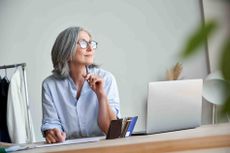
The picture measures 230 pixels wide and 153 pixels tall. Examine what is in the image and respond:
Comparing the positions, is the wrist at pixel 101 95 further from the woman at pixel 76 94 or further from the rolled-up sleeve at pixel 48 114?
the rolled-up sleeve at pixel 48 114

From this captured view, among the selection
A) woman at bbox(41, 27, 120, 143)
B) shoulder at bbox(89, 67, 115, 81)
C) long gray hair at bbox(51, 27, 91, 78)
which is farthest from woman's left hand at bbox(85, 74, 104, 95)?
long gray hair at bbox(51, 27, 91, 78)

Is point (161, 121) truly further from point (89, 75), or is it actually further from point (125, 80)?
point (125, 80)

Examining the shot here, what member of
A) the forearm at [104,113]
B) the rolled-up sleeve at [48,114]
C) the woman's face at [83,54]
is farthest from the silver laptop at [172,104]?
the woman's face at [83,54]

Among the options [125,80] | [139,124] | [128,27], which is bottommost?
[139,124]

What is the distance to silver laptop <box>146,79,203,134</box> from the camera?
200 centimetres

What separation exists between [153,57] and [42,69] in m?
1.09

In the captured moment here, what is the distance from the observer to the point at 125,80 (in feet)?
15.6

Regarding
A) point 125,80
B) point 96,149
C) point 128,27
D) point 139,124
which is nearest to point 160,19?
point 128,27

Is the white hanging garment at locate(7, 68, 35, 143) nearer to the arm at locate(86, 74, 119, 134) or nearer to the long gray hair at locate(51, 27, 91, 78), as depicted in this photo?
the long gray hair at locate(51, 27, 91, 78)

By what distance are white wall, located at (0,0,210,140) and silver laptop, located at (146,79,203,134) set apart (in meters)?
2.47

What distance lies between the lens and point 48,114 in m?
2.59

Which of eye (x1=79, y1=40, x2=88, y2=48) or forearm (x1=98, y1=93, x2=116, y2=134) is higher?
eye (x1=79, y1=40, x2=88, y2=48)

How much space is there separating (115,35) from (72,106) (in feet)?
7.24

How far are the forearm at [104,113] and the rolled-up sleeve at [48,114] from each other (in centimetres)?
24
